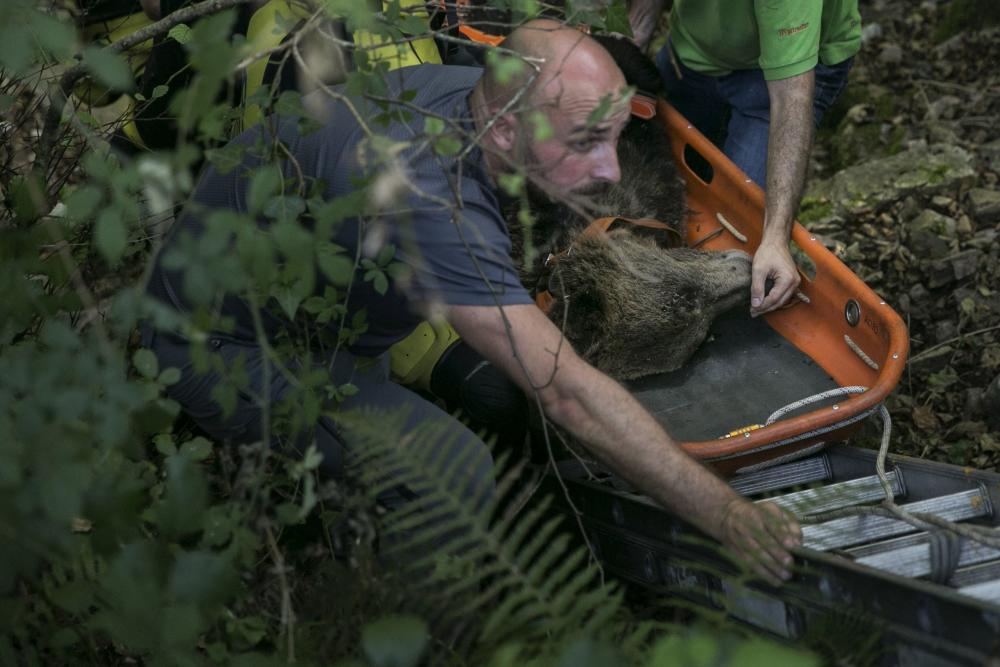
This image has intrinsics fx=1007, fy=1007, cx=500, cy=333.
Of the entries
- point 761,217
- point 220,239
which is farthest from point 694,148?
point 220,239

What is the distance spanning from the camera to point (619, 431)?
2467 millimetres

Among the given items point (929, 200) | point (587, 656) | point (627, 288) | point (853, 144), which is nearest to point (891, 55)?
point (853, 144)

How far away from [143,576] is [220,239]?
0.62 meters

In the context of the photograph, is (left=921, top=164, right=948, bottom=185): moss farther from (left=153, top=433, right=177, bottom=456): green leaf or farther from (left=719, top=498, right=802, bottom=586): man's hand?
(left=153, top=433, right=177, bottom=456): green leaf

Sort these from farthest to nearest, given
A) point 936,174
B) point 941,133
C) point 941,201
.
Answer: point 941,133
point 936,174
point 941,201

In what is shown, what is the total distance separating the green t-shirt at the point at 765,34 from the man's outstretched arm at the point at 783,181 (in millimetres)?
80

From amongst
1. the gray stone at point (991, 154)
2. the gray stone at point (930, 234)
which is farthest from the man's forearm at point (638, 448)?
the gray stone at point (991, 154)

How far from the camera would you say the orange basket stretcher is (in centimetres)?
304

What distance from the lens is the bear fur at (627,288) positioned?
11.4ft

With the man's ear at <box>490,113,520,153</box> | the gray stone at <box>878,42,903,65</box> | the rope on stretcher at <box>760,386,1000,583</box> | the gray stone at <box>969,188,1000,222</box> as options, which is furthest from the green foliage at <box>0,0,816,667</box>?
the gray stone at <box>878,42,903,65</box>

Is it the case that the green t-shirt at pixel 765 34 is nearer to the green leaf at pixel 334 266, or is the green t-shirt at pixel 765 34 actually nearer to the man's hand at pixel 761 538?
the man's hand at pixel 761 538

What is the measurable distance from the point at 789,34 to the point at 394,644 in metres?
2.93

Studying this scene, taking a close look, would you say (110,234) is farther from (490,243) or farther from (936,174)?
(936,174)

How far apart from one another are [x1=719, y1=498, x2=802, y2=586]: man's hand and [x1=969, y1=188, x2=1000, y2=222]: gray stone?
2.88m
